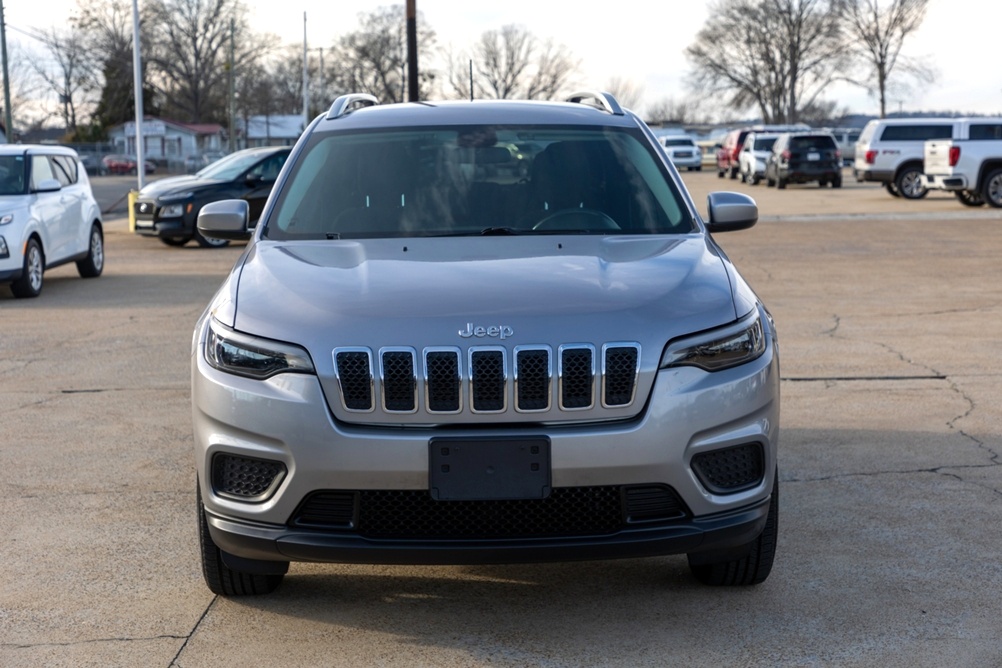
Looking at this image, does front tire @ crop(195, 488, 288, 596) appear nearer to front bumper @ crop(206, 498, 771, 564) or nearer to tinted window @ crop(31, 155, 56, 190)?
front bumper @ crop(206, 498, 771, 564)

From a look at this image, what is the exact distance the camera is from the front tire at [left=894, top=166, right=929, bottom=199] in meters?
32.2

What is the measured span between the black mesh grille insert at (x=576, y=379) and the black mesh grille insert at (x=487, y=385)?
176 millimetres

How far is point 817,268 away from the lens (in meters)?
16.3

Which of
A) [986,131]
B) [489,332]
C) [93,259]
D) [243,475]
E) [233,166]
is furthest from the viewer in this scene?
[986,131]

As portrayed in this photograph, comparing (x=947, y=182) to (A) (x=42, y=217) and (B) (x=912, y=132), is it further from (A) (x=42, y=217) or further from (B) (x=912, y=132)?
(A) (x=42, y=217)

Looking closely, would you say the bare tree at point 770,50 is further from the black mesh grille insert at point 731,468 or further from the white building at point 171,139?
the black mesh grille insert at point 731,468

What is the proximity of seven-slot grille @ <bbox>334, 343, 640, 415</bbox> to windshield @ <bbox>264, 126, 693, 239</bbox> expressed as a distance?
1162 mm

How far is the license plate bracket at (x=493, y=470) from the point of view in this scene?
372cm

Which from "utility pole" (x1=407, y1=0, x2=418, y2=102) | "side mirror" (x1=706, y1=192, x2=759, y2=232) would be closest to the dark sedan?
"utility pole" (x1=407, y1=0, x2=418, y2=102)

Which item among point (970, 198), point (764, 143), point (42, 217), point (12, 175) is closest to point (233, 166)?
point (12, 175)

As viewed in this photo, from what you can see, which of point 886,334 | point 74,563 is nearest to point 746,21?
point 886,334

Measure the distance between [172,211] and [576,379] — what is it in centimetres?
1735

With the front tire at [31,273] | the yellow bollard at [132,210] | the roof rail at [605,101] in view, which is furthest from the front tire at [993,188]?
the roof rail at [605,101]

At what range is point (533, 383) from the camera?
376cm
